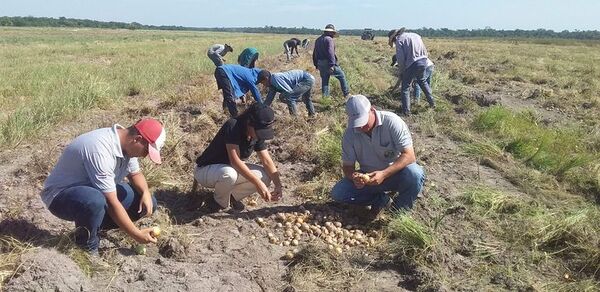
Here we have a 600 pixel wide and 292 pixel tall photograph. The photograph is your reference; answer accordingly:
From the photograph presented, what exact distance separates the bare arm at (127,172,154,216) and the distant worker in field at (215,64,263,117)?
120 inches

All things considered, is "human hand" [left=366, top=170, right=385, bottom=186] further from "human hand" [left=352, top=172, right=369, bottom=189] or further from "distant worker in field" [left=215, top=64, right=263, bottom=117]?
"distant worker in field" [left=215, top=64, right=263, bottom=117]

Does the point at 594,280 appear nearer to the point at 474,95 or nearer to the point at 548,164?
the point at 548,164

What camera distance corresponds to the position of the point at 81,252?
3330 mm

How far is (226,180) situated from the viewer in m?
4.40

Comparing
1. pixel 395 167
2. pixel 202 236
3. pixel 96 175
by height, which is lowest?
pixel 202 236

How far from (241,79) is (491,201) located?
364 centimetres

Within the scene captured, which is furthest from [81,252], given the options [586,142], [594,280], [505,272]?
[586,142]

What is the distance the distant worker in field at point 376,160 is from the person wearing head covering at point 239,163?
64 cm

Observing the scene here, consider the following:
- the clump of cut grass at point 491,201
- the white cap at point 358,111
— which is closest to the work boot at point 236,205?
the white cap at point 358,111

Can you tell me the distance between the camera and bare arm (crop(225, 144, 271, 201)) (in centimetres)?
420

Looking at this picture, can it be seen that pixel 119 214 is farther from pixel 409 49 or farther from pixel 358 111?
pixel 409 49

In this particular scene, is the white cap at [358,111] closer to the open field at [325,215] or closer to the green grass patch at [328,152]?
the open field at [325,215]

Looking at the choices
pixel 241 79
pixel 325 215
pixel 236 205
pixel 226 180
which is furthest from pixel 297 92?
pixel 226 180

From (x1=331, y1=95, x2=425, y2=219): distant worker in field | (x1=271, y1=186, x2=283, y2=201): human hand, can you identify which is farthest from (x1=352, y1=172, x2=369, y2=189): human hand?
(x1=271, y1=186, x2=283, y2=201): human hand
